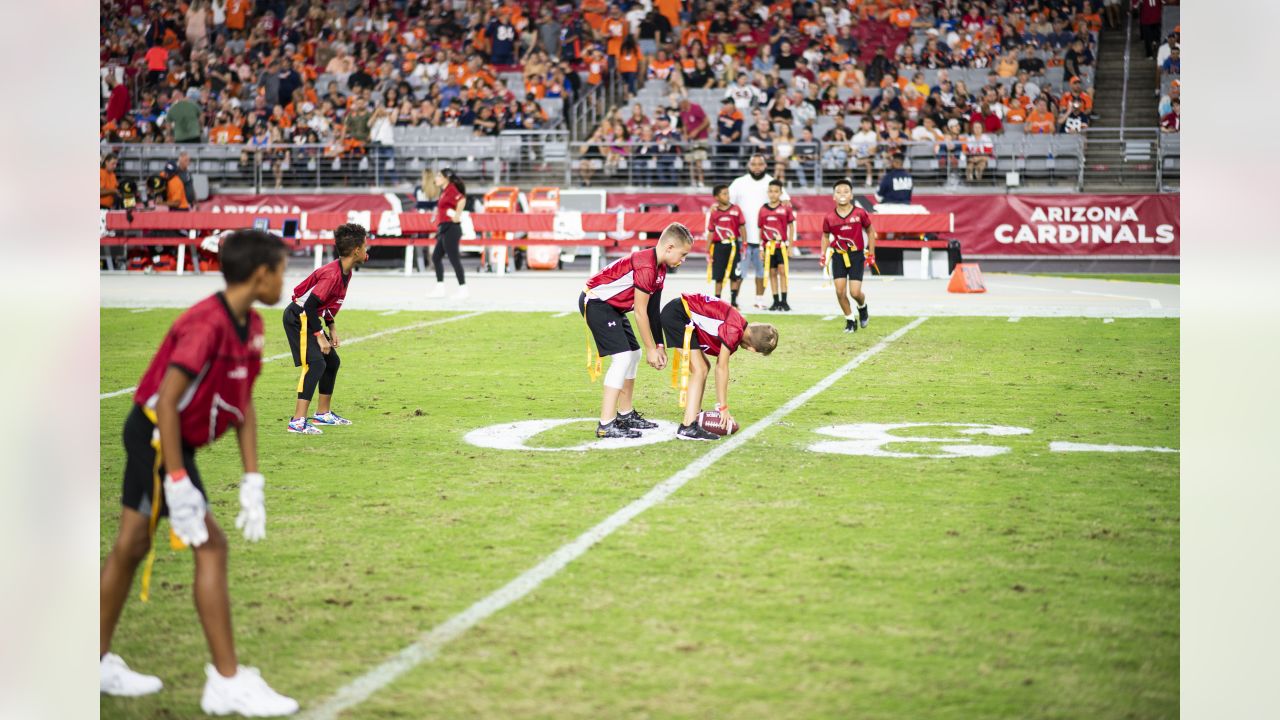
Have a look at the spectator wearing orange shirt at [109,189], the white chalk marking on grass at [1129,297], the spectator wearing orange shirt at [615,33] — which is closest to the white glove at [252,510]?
the white chalk marking on grass at [1129,297]

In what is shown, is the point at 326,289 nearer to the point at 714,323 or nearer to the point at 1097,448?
the point at 714,323

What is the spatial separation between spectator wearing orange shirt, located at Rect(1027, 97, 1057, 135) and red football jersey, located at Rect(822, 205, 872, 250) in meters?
14.0

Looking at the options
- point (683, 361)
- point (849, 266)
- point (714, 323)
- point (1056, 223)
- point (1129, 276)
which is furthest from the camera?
point (1056, 223)

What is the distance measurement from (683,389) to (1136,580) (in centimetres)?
389

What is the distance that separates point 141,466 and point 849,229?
450 inches

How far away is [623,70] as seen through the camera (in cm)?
3156

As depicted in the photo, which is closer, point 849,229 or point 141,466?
point 141,466

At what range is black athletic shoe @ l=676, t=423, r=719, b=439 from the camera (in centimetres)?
898

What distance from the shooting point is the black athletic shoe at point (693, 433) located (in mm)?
8977

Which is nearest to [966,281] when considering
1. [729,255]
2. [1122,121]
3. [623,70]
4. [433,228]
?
[729,255]

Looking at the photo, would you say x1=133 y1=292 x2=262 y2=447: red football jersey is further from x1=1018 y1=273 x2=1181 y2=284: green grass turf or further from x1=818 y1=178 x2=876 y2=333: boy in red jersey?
x1=1018 y1=273 x2=1181 y2=284: green grass turf

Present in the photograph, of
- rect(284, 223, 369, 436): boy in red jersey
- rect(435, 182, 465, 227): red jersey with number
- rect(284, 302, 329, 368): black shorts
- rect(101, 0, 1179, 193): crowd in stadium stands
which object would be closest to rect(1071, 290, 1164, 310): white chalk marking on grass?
rect(101, 0, 1179, 193): crowd in stadium stands
